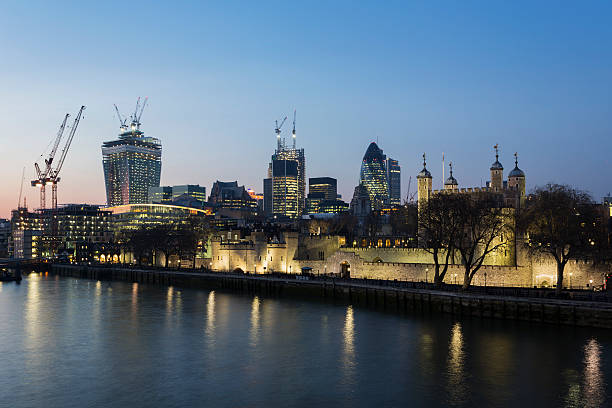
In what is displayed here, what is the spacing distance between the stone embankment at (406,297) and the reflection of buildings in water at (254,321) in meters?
8.22

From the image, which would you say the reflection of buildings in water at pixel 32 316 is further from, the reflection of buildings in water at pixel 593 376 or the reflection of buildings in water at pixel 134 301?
the reflection of buildings in water at pixel 593 376

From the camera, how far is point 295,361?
46.3m

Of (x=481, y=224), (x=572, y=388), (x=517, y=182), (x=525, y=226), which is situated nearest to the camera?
(x=572, y=388)

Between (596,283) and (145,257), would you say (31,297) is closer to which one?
(145,257)

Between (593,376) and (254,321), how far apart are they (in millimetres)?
35484

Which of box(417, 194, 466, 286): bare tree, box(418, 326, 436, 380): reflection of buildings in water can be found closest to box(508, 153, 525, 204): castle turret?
box(417, 194, 466, 286): bare tree

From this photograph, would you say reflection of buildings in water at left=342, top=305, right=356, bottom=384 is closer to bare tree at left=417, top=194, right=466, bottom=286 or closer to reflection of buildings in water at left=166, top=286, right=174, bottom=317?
bare tree at left=417, top=194, right=466, bottom=286

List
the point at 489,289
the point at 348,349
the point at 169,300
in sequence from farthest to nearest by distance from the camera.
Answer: the point at 169,300, the point at 489,289, the point at 348,349

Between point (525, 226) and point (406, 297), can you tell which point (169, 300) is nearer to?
point (406, 297)

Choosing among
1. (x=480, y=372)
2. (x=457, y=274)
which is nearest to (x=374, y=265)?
(x=457, y=274)

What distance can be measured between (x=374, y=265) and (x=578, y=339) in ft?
139

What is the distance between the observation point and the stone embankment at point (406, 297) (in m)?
55.7

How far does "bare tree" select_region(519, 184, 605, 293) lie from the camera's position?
6406 centimetres

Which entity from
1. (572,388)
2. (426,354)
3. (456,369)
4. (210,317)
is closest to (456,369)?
(456,369)
